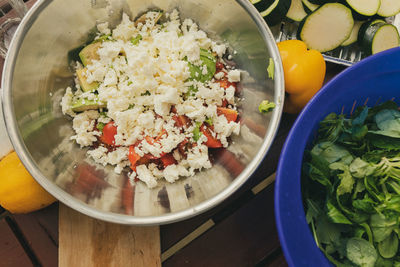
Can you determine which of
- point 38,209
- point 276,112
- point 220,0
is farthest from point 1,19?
point 276,112

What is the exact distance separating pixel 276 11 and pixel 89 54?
0.64m

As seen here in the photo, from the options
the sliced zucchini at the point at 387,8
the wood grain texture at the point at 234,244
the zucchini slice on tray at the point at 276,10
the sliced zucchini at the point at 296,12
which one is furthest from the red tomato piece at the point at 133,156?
the sliced zucchini at the point at 387,8

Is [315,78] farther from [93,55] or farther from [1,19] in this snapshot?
[1,19]

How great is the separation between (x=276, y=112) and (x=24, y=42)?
0.73 metres

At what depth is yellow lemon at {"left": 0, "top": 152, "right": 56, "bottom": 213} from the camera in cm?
98

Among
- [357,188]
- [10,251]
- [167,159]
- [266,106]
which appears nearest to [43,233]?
[10,251]

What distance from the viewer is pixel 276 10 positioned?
43.4 inches

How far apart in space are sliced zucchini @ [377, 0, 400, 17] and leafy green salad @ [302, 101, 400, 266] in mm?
441

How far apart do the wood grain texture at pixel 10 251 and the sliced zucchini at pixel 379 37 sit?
1.40 metres

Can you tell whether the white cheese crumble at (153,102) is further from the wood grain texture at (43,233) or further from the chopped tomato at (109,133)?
the wood grain texture at (43,233)

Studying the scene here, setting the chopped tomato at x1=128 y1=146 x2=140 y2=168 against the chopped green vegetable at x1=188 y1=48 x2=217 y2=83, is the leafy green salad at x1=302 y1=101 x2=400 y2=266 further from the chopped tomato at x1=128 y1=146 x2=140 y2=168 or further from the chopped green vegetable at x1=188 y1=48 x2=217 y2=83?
the chopped tomato at x1=128 y1=146 x2=140 y2=168

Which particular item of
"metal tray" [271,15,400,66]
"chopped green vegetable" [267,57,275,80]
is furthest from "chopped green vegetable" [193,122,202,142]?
"metal tray" [271,15,400,66]

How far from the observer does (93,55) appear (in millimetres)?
1019

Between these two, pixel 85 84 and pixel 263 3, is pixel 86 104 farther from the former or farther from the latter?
pixel 263 3
